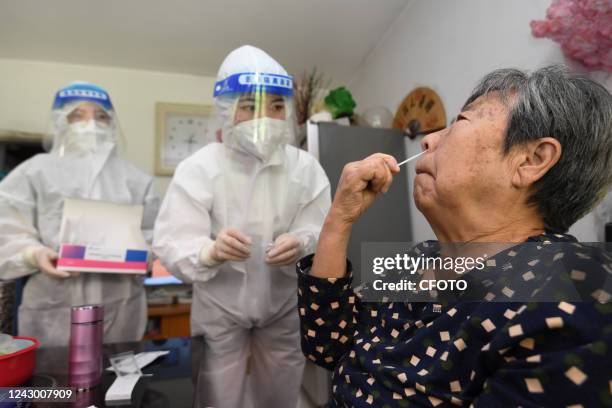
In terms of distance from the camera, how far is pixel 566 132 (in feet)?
2.10

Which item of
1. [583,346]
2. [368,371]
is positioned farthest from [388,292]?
[583,346]

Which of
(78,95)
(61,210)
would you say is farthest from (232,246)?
(78,95)

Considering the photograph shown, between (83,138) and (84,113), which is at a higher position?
(84,113)

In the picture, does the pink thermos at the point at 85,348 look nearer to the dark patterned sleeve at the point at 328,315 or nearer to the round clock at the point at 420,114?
the dark patterned sleeve at the point at 328,315

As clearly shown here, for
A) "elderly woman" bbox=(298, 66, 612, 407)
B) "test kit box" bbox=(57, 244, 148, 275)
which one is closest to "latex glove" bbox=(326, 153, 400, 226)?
"elderly woman" bbox=(298, 66, 612, 407)

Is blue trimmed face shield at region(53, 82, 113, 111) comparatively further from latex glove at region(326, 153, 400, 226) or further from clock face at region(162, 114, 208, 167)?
latex glove at region(326, 153, 400, 226)

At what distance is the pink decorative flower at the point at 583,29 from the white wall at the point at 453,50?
8 cm

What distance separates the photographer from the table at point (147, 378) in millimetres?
715

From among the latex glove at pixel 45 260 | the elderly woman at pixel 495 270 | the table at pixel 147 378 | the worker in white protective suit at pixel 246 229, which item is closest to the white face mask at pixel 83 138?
the latex glove at pixel 45 260

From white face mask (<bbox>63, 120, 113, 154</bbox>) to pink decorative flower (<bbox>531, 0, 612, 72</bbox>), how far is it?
5.82ft

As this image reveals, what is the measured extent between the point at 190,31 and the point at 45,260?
1723 millimetres

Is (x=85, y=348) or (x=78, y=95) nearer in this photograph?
(x=85, y=348)

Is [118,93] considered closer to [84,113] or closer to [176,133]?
[176,133]

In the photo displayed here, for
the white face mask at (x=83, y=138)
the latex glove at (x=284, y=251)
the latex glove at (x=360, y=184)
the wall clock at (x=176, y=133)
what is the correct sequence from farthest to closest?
the wall clock at (x=176, y=133) → the white face mask at (x=83, y=138) → the latex glove at (x=284, y=251) → the latex glove at (x=360, y=184)
